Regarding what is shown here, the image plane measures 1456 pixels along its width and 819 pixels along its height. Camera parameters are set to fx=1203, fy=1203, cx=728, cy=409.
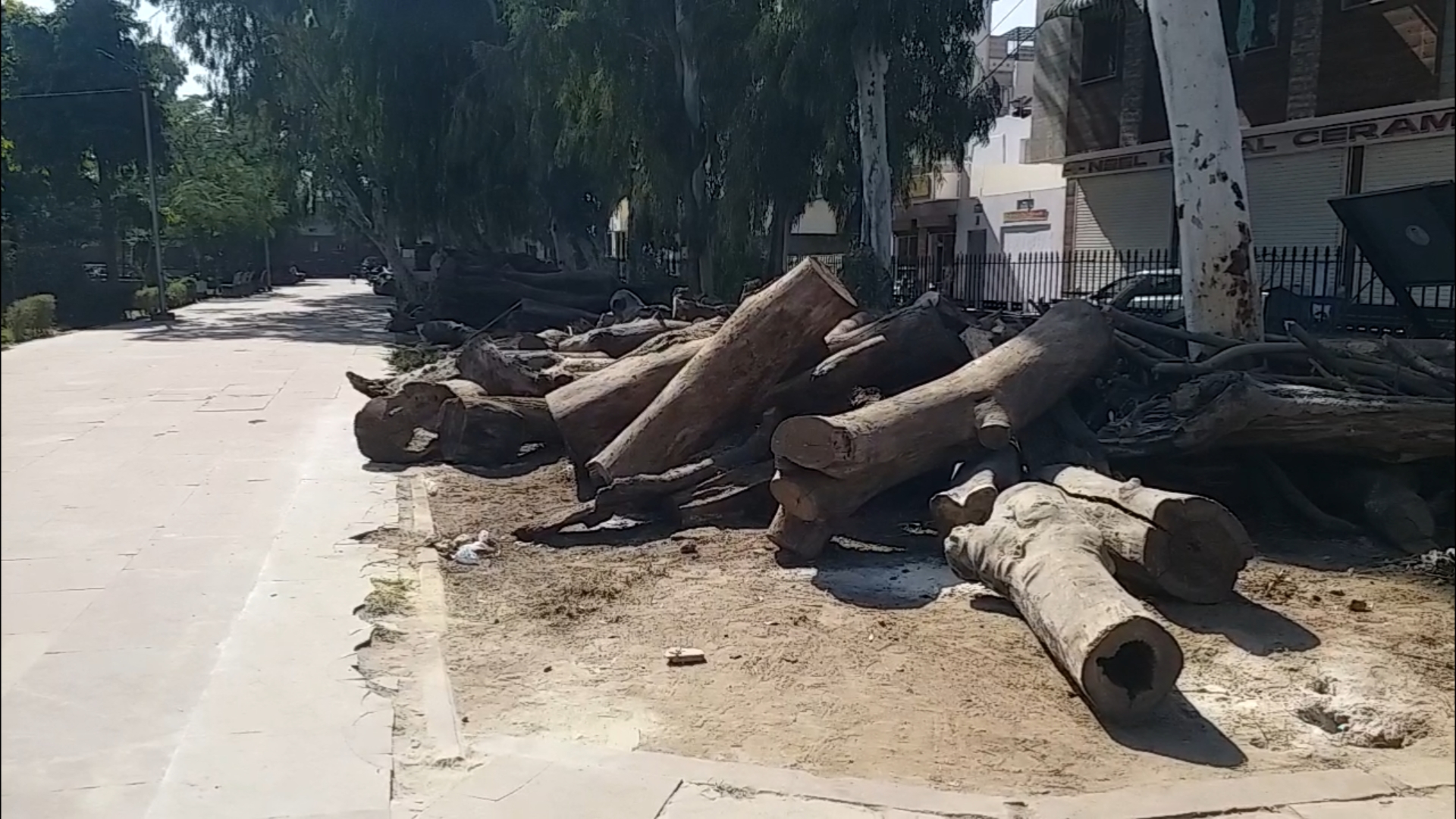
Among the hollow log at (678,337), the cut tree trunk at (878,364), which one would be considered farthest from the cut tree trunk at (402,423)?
the cut tree trunk at (878,364)

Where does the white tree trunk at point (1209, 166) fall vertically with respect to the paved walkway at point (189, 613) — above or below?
above

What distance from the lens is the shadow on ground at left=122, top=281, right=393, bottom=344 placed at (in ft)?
86.3

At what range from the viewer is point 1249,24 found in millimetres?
14531

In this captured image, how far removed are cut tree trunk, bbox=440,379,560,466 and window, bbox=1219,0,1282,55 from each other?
780cm

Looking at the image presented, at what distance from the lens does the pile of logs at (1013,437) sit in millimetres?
5055

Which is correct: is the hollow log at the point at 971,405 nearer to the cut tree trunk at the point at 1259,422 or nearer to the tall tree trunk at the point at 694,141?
the cut tree trunk at the point at 1259,422

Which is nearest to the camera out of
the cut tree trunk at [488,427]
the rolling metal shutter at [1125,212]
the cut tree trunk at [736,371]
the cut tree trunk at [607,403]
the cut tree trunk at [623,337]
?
the cut tree trunk at [736,371]

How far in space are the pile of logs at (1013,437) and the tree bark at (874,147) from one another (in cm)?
883

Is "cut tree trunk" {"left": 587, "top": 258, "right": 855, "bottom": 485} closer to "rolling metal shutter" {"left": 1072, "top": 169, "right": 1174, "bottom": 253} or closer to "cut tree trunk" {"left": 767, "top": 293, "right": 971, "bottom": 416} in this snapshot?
"cut tree trunk" {"left": 767, "top": 293, "right": 971, "bottom": 416}

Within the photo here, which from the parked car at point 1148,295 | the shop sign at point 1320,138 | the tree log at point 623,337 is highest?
the shop sign at point 1320,138

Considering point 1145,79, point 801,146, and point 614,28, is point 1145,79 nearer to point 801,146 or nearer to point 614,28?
point 801,146

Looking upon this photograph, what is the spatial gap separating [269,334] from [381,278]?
2316 cm

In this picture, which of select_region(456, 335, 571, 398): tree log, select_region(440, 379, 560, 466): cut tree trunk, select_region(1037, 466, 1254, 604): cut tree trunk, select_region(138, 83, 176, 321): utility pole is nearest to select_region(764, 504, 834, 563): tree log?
select_region(1037, 466, 1254, 604): cut tree trunk

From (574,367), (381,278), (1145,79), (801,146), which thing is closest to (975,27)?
(801,146)
